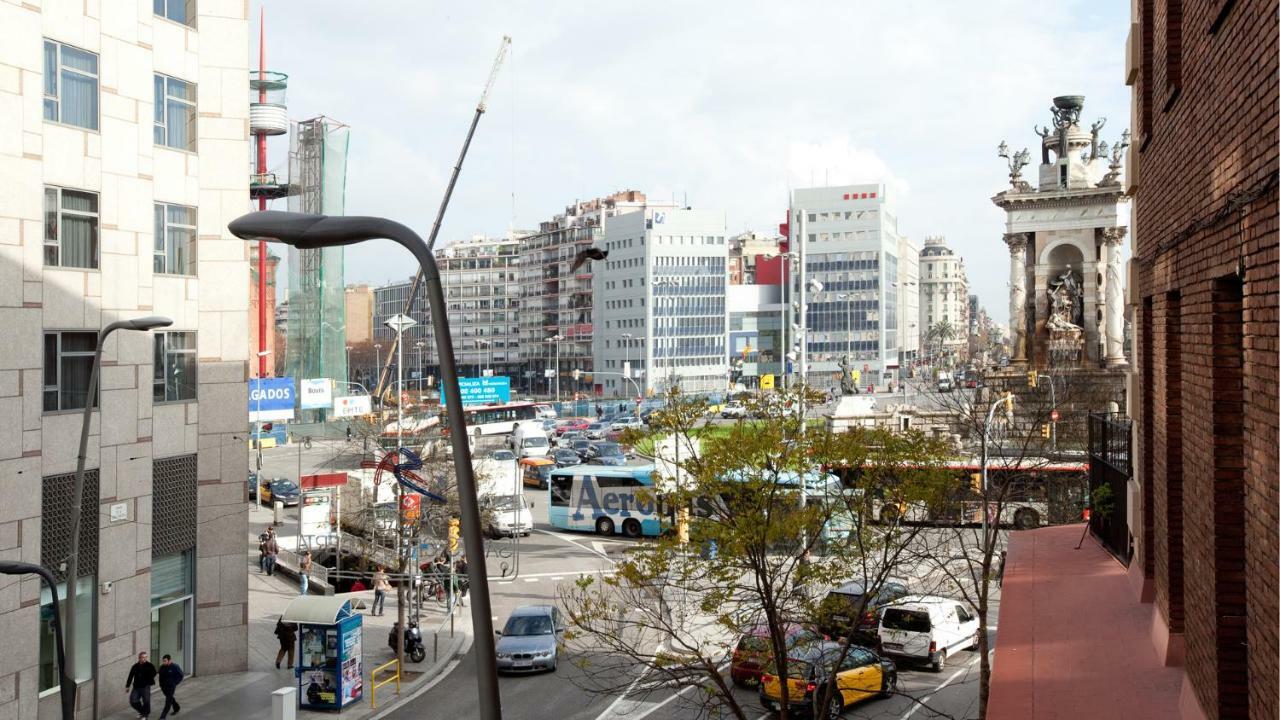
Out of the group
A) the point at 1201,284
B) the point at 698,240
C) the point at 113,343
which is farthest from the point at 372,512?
the point at 698,240

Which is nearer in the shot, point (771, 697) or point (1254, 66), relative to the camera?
point (1254, 66)

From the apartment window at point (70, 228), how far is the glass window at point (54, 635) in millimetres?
6150

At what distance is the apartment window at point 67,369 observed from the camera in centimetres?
2172

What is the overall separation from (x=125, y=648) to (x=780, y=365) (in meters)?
141

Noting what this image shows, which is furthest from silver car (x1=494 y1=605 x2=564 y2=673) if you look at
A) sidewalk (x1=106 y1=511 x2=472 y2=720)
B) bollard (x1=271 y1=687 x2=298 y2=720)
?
bollard (x1=271 y1=687 x2=298 y2=720)

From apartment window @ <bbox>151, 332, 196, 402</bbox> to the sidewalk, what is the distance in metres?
3.72

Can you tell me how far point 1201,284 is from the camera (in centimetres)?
801

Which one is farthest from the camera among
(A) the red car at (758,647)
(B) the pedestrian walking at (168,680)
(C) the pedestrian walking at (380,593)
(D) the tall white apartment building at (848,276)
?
(D) the tall white apartment building at (848,276)

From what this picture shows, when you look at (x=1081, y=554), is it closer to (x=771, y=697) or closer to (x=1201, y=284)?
(x=771, y=697)

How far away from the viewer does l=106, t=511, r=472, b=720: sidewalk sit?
2406 centimetres

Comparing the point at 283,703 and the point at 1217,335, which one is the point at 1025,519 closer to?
the point at 283,703

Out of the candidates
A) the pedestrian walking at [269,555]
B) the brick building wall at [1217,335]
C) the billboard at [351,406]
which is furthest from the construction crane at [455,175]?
the brick building wall at [1217,335]

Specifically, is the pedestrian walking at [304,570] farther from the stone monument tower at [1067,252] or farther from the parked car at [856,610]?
the stone monument tower at [1067,252]

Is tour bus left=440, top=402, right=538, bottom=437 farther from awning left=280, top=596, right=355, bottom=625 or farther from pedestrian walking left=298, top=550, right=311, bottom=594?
awning left=280, top=596, right=355, bottom=625
